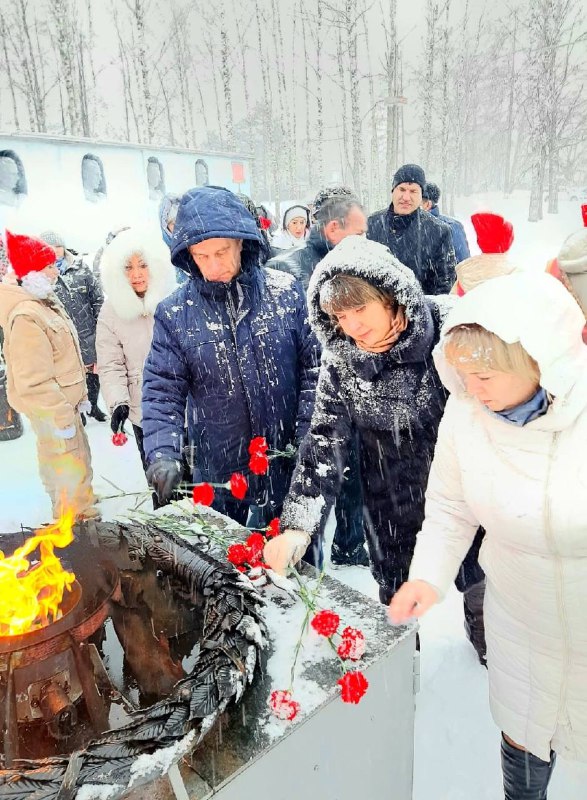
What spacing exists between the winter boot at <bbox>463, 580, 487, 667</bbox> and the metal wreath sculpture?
50.7 inches

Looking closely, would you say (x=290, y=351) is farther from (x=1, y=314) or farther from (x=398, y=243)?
(x=398, y=243)

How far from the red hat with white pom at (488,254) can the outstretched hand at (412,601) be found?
2.25 m

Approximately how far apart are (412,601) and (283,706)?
1.54 feet

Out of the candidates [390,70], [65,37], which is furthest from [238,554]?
[65,37]

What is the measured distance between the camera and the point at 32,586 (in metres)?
1.44

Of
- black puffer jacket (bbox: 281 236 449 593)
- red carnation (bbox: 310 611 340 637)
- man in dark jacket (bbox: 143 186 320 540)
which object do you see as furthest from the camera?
man in dark jacket (bbox: 143 186 320 540)

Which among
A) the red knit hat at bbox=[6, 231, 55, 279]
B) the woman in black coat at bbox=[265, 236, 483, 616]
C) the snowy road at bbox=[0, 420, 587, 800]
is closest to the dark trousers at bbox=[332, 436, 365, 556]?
the snowy road at bbox=[0, 420, 587, 800]

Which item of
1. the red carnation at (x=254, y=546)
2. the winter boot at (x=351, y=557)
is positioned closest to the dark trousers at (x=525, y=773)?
the red carnation at (x=254, y=546)

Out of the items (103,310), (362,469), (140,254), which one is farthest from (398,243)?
(362,469)

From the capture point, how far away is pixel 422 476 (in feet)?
6.70

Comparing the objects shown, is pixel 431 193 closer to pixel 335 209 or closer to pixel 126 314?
pixel 335 209

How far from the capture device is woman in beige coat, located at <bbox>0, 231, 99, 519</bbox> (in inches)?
139

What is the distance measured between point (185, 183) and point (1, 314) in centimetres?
1662

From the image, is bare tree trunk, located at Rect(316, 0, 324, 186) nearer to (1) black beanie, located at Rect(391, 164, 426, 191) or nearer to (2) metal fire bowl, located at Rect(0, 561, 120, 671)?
(1) black beanie, located at Rect(391, 164, 426, 191)
